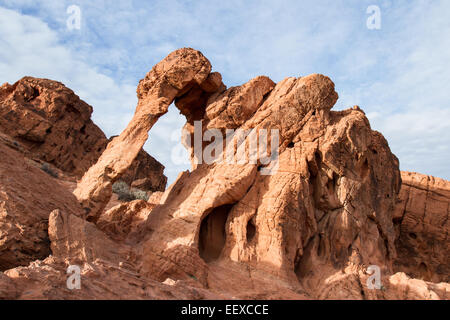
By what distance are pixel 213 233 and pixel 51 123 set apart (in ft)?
54.4

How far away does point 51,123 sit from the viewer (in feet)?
77.4

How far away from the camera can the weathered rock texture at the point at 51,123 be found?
22734mm

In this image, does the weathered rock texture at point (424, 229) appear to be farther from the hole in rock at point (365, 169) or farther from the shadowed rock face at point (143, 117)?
the shadowed rock face at point (143, 117)

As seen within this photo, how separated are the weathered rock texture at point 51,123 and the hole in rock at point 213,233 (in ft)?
47.0

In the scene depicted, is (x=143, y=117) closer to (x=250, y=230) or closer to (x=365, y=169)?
(x=250, y=230)

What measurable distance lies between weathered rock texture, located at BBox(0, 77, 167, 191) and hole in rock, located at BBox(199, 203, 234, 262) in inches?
564

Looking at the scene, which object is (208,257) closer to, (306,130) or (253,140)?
(253,140)

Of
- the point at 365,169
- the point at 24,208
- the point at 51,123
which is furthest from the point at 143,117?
the point at 51,123

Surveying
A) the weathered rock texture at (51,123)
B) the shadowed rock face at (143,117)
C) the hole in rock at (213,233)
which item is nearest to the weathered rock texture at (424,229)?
the hole in rock at (213,233)

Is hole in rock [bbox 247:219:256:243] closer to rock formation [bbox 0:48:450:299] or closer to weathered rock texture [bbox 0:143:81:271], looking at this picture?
rock formation [bbox 0:48:450:299]
